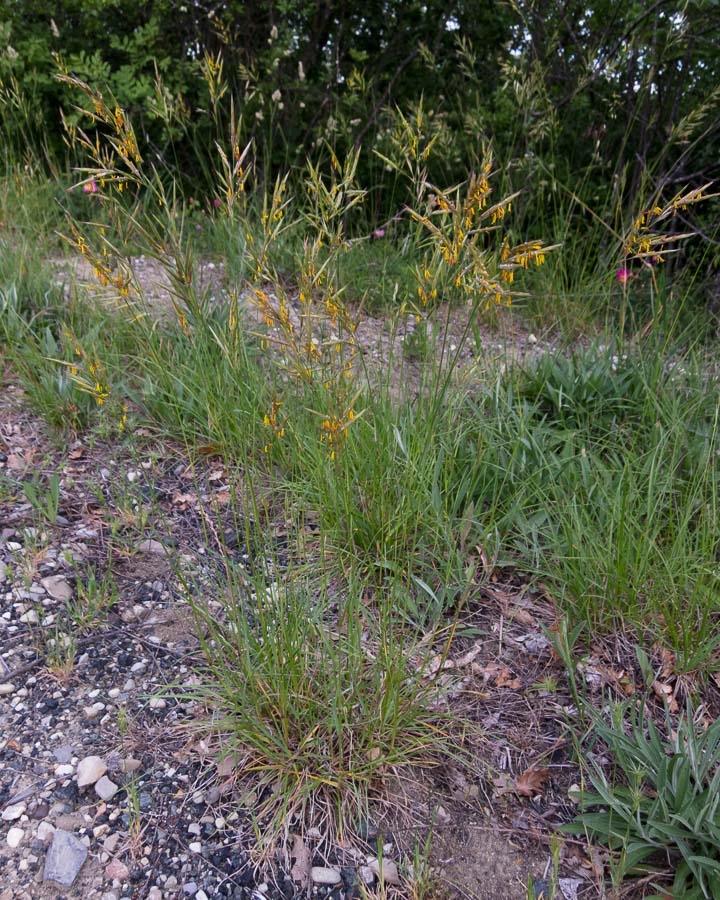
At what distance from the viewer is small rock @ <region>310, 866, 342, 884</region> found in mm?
1647

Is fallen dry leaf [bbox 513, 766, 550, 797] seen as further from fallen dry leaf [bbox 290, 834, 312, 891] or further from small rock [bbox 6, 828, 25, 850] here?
small rock [bbox 6, 828, 25, 850]

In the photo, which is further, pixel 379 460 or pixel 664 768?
pixel 379 460

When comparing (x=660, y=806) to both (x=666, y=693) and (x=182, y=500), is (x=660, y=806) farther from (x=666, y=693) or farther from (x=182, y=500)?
(x=182, y=500)

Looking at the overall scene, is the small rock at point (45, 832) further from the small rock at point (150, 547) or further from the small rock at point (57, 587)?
the small rock at point (150, 547)

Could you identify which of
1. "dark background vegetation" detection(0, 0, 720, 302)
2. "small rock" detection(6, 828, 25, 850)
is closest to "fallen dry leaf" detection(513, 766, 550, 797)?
"small rock" detection(6, 828, 25, 850)

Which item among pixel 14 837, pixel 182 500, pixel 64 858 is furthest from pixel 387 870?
pixel 182 500

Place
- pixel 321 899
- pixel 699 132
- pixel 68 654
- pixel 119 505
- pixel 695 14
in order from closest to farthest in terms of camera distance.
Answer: pixel 321 899 → pixel 68 654 → pixel 119 505 → pixel 695 14 → pixel 699 132

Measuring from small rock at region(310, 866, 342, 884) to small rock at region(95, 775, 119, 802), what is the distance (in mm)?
520

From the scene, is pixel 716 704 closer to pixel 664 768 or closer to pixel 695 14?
pixel 664 768

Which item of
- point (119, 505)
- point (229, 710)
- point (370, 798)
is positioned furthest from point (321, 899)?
point (119, 505)

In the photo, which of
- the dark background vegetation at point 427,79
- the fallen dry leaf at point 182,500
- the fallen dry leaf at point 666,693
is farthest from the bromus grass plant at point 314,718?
the dark background vegetation at point 427,79

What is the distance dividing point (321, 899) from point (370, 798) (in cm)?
25

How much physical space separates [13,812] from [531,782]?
125 centimetres

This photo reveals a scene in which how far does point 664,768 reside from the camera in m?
1.67
